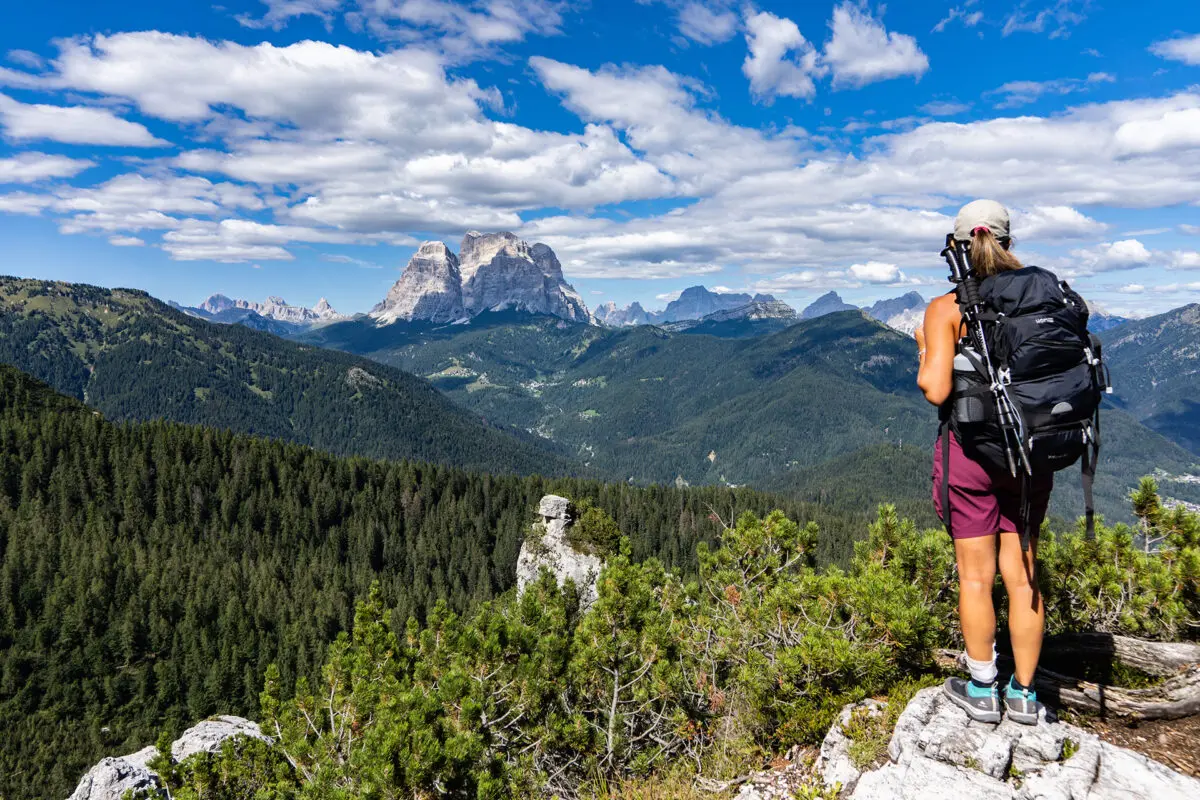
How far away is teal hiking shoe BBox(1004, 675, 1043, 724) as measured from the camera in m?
7.01

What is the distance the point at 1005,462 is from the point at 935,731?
3405 millimetres

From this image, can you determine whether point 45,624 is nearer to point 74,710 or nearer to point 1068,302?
point 74,710

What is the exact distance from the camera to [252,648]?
3917 inches

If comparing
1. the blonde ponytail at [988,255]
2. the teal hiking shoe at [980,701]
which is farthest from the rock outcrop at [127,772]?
the blonde ponytail at [988,255]

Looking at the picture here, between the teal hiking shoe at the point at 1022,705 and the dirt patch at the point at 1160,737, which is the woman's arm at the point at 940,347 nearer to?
the teal hiking shoe at the point at 1022,705

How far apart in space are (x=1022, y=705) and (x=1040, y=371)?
4.06 m

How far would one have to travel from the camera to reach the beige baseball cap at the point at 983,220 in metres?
7.14

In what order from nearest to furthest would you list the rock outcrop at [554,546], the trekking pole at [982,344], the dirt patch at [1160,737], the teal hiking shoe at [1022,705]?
1. the trekking pole at [982,344]
2. the dirt patch at [1160,737]
3. the teal hiking shoe at [1022,705]
4. the rock outcrop at [554,546]

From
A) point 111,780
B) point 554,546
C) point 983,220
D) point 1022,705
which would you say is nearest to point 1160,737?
point 1022,705

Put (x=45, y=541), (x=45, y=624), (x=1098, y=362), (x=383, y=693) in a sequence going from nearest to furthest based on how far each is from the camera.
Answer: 1. (x=1098, y=362)
2. (x=383, y=693)
3. (x=45, y=624)
4. (x=45, y=541)

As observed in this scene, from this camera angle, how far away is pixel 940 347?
715cm

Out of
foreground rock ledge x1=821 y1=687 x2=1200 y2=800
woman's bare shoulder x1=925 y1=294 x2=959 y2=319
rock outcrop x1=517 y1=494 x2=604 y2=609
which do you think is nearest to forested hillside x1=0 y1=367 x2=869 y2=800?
rock outcrop x1=517 y1=494 x2=604 y2=609

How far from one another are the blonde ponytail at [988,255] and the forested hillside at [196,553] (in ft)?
268

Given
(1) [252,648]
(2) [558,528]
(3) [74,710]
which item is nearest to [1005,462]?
(2) [558,528]
